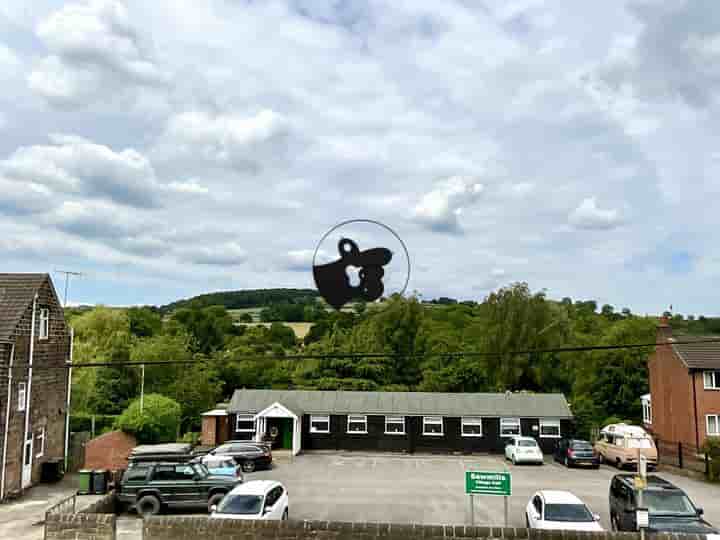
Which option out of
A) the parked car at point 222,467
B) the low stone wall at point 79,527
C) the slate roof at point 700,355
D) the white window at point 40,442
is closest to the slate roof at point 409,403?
the slate roof at point 700,355

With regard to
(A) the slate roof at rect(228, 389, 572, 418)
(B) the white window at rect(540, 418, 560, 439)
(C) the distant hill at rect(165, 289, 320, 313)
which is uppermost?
(C) the distant hill at rect(165, 289, 320, 313)

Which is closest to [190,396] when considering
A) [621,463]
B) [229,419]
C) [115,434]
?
[229,419]

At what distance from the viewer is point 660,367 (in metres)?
36.5

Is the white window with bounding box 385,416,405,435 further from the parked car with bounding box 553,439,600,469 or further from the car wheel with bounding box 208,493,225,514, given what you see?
the car wheel with bounding box 208,493,225,514

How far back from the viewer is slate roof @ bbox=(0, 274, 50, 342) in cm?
2225

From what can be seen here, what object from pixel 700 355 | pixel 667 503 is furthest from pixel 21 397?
pixel 700 355

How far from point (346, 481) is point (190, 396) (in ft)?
68.0

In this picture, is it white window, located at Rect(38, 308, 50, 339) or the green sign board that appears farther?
white window, located at Rect(38, 308, 50, 339)

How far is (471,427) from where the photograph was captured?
120 ft

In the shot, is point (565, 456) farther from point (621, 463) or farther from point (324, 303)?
point (324, 303)

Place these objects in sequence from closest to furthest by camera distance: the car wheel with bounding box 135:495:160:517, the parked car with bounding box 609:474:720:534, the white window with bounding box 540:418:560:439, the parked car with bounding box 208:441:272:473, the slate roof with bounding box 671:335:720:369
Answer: the parked car with bounding box 609:474:720:534 < the car wheel with bounding box 135:495:160:517 < the parked car with bounding box 208:441:272:473 < the slate roof with bounding box 671:335:720:369 < the white window with bounding box 540:418:560:439

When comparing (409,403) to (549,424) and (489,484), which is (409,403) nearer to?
(549,424)

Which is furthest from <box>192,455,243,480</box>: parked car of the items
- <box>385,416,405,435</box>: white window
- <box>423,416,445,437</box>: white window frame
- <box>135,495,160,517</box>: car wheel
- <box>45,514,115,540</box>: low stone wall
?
<box>423,416,445,437</box>: white window frame

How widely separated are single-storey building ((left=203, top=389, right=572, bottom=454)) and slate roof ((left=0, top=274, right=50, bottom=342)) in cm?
1474
